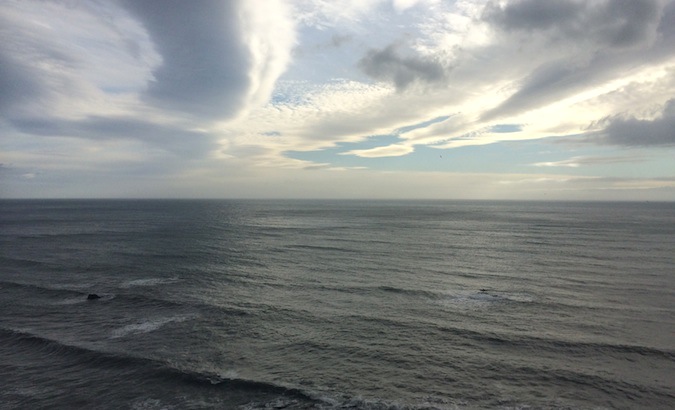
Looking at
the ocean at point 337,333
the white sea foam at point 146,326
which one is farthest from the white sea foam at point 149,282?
the white sea foam at point 146,326

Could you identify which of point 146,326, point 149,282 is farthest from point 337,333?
point 149,282

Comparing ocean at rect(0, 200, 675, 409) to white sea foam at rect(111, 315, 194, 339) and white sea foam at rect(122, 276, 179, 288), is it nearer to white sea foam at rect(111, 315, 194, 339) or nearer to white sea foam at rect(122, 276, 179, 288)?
white sea foam at rect(111, 315, 194, 339)

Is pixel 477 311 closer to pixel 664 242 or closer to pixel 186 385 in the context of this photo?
pixel 186 385

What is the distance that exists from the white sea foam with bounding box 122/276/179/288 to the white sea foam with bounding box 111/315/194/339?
49.3 ft

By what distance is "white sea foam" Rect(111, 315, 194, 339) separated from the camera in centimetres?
3362

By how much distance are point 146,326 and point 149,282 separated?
18.1 metres

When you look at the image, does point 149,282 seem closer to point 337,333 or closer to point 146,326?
point 146,326

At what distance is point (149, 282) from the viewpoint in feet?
168

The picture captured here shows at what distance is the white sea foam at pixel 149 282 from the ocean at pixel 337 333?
406 millimetres

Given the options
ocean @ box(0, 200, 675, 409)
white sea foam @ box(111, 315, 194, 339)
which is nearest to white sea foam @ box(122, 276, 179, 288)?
ocean @ box(0, 200, 675, 409)

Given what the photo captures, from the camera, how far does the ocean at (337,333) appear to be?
79.2 feet

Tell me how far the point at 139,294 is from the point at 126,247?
42575 mm

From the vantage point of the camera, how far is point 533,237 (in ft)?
335

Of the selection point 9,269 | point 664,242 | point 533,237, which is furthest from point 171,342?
point 664,242
